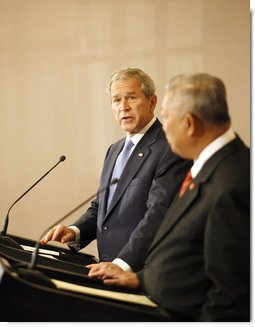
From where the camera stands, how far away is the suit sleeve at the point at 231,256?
51.9 inches

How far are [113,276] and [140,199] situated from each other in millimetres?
598

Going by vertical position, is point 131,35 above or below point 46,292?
above

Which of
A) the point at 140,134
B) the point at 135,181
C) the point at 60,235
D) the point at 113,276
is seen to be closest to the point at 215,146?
the point at 113,276

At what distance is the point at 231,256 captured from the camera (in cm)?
133

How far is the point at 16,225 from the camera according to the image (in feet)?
14.6

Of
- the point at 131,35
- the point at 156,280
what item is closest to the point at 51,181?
the point at 131,35

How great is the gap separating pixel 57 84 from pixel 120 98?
196cm

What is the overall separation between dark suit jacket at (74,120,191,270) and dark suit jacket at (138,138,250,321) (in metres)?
0.46

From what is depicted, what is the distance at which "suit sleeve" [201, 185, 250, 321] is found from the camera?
1.32 meters

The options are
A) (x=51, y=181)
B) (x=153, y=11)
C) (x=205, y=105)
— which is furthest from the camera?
(x=51, y=181)

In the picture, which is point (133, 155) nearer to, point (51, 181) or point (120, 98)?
point (120, 98)

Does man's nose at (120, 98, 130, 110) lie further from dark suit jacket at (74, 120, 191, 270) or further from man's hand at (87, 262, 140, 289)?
man's hand at (87, 262, 140, 289)

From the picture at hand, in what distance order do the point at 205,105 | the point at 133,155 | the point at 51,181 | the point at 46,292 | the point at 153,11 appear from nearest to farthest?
the point at 46,292
the point at 205,105
the point at 133,155
the point at 153,11
the point at 51,181

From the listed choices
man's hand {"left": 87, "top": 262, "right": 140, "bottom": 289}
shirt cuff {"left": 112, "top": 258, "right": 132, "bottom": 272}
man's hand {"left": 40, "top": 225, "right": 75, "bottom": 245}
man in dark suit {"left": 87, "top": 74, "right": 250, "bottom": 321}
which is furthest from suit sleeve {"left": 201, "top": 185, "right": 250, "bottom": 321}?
man's hand {"left": 40, "top": 225, "right": 75, "bottom": 245}
